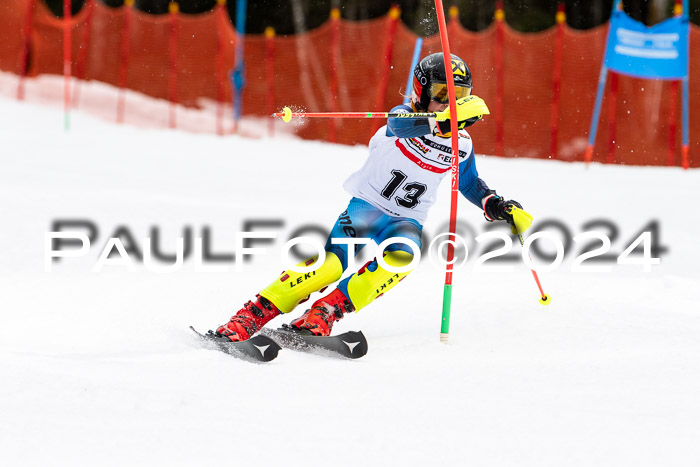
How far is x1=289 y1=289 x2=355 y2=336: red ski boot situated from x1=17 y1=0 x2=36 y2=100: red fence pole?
520 inches

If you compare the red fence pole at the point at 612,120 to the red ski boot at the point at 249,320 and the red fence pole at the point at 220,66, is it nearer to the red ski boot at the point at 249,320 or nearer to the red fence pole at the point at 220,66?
the red fence pole at the point at 220,66

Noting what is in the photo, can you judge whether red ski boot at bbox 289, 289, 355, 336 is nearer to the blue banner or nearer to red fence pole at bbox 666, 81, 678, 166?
the blue banner

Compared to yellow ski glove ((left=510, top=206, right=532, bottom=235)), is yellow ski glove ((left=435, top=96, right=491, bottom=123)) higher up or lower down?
higher up

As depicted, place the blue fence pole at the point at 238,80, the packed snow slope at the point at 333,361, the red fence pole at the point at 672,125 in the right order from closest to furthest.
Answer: the packed snow slope at the point at 333,361 → the red fence pole at the point at 672,125 → the blue fence pole at the point at 238,80

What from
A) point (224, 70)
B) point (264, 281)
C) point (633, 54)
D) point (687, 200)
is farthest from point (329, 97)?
point (264, 281)

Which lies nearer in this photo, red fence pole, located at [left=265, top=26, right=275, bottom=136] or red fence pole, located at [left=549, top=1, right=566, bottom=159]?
red fence pole, located at [left=549, top=1, right=566, bottom=159]

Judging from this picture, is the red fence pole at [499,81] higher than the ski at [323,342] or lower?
higher

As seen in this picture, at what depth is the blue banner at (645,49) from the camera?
12.2m

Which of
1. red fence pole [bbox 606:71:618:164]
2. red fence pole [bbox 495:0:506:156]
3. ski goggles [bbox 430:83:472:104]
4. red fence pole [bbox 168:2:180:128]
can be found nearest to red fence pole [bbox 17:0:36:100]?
red fence pole [bbox 168:2:180:128]

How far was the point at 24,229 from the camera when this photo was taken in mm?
8156

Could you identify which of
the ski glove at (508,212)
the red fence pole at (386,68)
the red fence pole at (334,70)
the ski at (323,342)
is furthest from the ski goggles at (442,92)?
the red fence pole at (386,68)

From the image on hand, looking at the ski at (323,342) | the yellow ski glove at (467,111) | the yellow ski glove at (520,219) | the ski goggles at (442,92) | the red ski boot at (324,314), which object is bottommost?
the ski at (323,342)

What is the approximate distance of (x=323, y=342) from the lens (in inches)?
174

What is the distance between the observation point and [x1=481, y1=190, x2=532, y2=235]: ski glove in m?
4.74
